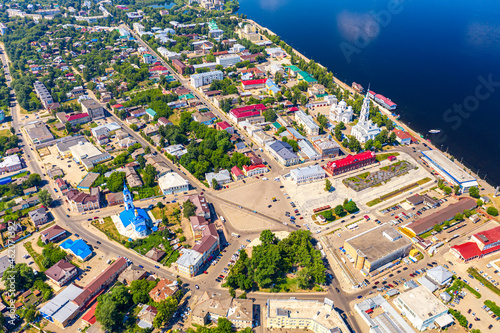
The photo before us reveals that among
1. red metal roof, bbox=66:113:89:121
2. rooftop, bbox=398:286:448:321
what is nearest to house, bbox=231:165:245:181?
rooftop, bbox=398:286:448:321

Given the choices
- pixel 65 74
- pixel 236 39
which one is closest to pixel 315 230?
pixel 65 74

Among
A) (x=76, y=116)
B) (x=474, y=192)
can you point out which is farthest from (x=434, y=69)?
(x=76, y=116)

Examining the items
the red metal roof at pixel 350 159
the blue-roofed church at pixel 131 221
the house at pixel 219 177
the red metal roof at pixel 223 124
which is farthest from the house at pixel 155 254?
the red metal roof at pixel 223 124

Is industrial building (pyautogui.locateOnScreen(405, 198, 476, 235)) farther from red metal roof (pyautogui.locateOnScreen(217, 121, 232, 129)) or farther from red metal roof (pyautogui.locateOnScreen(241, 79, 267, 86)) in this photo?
red metal roof (pyautogui.locateOnScreen(241, 79, 267, 86))

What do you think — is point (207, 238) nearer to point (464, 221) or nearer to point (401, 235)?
point (401, 235)

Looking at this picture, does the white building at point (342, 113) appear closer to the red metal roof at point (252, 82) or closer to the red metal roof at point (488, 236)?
the red metal roof at point (252, 82)

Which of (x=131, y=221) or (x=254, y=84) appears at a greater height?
(x=254, y=84)

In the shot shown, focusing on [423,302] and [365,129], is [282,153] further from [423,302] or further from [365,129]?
[423,302]

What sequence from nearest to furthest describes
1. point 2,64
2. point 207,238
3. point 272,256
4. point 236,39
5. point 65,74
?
point 272,256
point 207,238
point 65,74
point 2,64
point 236,39
